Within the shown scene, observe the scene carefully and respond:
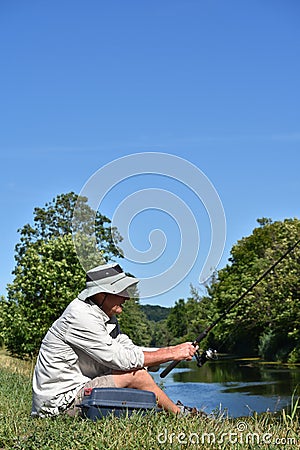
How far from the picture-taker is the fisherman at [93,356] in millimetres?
4594

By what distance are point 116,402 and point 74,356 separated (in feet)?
1.79

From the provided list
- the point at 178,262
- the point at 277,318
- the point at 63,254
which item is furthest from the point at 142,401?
the point at 277,318

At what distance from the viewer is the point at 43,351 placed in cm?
479

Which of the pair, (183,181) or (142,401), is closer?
(142,401)

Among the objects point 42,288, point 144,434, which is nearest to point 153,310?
point 42,288

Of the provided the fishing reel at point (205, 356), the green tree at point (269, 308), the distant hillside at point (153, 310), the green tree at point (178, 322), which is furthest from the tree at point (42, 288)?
the green tree at point (178, 322)

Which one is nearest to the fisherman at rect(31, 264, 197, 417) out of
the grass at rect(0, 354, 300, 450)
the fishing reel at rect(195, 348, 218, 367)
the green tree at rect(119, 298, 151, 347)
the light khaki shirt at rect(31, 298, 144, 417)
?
the light khaki shirt at rect(31, 298, 144, 417)

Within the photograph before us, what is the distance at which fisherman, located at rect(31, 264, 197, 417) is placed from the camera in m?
4.59

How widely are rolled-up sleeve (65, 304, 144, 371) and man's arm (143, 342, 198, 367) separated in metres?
0.09

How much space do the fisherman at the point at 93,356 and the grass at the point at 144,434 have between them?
0.17 m

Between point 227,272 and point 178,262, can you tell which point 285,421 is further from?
point 227,272

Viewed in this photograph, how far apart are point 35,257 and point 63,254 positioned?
0.66 m

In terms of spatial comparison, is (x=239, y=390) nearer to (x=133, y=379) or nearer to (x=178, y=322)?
(x=133, y=379)

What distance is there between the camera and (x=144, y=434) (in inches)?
149
